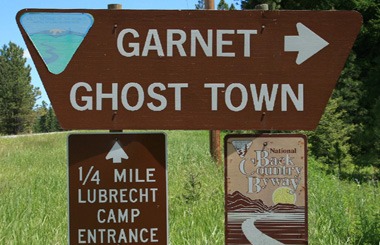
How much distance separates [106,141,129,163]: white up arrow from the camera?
2.37 m

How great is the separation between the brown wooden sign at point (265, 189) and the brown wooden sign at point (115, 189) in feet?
1.12

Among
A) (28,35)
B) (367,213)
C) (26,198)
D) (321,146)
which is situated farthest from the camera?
(321,146)

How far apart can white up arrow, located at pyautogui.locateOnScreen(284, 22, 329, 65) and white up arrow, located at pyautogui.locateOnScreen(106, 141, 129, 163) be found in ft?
3.02

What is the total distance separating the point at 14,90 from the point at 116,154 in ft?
266

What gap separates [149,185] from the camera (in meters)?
2.38

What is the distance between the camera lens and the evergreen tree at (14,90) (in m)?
76.9

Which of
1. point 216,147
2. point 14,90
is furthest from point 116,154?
→ point 14,90

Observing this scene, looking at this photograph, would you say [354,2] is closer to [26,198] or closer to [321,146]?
[321,146]

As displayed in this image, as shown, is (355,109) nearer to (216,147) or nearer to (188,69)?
(216,147)

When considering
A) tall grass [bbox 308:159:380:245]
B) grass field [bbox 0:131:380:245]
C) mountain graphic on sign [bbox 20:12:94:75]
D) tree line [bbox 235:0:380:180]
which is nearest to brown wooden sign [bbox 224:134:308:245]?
mountain graphic on sign [bbox 20:12:94:75]

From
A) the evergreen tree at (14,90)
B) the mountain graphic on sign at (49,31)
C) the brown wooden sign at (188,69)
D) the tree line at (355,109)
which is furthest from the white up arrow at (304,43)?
the evergreen tree at (14,90)

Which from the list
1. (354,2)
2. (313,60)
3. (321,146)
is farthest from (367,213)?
(354,2)

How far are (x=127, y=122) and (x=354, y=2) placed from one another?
36842 millimetres

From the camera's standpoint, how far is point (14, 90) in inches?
3086
